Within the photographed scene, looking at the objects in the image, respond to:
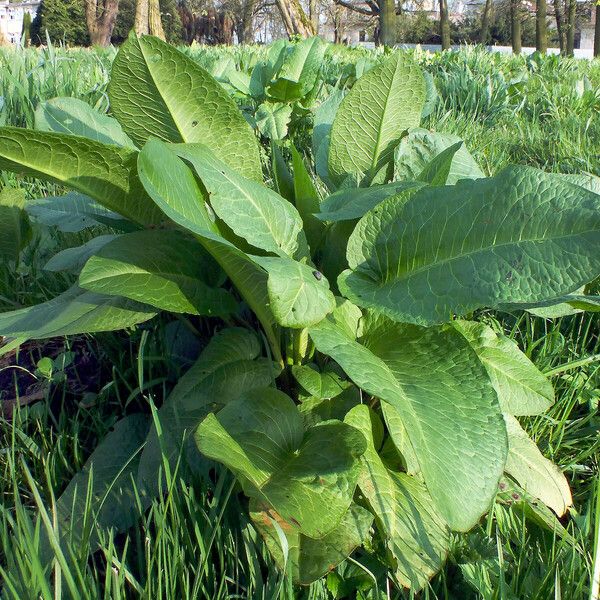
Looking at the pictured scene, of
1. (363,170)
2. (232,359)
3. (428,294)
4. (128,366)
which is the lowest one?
(128,366)

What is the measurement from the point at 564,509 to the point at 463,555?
284 millimetres

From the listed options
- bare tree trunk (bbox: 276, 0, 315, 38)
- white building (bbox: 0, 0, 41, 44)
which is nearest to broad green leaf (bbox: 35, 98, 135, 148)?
bare tree trunk (bbox: 276, 0, 315, 38)

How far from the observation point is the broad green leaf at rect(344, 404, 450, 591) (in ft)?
3.11

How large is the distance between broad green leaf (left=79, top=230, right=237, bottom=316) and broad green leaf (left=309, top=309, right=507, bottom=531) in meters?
0.26

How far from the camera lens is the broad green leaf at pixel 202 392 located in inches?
42.9

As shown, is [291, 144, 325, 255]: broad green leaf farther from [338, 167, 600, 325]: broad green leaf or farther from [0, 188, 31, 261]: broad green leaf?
[0, 188, 31, 261]: broad green leaf

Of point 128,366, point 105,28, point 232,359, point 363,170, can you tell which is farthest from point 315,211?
point 105,28

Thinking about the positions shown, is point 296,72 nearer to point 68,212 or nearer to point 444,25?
point 68,212

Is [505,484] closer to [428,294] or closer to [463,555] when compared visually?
[463,555]

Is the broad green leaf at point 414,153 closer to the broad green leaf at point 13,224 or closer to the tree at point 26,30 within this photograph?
the broad green leaf at point 13,224

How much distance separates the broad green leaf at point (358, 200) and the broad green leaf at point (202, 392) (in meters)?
0.30

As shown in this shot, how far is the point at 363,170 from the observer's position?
142 cm

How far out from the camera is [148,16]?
65.9ft

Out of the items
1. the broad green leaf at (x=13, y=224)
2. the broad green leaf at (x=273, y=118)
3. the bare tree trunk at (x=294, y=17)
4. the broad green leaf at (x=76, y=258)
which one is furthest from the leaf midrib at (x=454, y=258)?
the bare tree trunk at (x=294, y=17)
